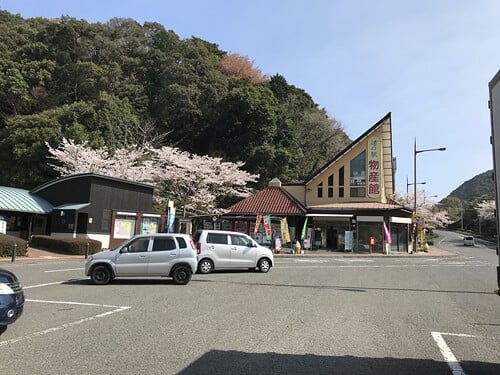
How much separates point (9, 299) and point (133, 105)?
5002 centimetres

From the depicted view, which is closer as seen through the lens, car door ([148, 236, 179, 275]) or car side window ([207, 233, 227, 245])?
car door ([148, 236, 179, 275])

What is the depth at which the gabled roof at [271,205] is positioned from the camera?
40.9 meters

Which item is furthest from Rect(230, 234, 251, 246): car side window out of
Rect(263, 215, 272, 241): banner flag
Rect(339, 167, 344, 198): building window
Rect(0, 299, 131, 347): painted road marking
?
Rect(339, 167, 344, 198): building window

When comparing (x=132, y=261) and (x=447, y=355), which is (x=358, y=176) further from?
(x=447, y=355)

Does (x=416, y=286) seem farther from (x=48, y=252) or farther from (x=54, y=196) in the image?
(x=54, y=196)

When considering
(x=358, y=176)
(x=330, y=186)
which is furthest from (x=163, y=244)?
(x=358, y=176)

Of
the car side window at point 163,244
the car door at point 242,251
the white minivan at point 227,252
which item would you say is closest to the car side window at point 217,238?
the white minivan at point 227,252

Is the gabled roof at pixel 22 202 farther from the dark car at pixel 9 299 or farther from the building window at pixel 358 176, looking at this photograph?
the building window at pixel 358 176

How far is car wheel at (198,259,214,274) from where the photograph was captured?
58.7 ft

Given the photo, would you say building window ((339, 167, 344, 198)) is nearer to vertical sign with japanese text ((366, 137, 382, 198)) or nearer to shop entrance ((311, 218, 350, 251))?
vertical sign with japanese text ((366, 137, 382, 198))

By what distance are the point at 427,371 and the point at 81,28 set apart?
200ft

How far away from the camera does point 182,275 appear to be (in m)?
14.1

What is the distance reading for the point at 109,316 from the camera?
8.76m

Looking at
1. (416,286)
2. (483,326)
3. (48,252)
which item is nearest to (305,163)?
(48,252)
